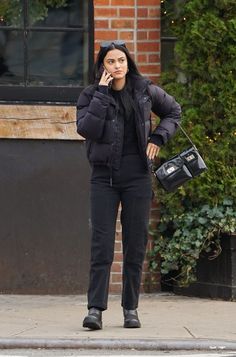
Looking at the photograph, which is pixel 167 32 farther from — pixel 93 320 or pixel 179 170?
pixel 93 320

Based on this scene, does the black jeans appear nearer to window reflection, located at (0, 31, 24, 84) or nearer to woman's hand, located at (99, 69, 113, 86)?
woman's hand, located at (99, 69, 113, 86)

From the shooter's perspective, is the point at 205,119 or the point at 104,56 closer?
the point at 104,56

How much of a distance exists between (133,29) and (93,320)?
2869 mm

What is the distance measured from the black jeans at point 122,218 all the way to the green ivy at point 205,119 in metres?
1.43

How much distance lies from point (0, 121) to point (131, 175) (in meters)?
2.08

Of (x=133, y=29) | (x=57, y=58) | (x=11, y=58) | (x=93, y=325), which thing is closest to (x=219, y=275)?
(x=93, y=325)

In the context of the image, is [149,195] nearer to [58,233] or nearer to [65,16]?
[58,233]

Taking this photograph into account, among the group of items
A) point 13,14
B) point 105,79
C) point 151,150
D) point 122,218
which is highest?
point 13,14

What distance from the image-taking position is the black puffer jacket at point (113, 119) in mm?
7234

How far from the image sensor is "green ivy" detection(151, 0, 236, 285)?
29.0 ft

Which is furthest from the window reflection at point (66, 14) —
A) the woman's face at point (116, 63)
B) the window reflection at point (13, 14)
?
the woman's face at point (116, 63)

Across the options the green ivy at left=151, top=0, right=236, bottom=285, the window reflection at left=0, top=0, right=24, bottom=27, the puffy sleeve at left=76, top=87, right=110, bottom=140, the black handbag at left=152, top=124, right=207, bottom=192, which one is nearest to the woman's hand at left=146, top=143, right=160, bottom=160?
the black handbag at left=152, top=124, right=207, bottom=192

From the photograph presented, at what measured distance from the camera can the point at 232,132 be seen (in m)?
8.90

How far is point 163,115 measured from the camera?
301 inches
